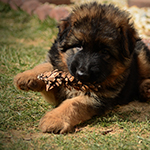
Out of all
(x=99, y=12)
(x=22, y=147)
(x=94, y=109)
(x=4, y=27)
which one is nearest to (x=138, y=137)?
(x=94, y=109)

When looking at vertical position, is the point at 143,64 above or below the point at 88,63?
below

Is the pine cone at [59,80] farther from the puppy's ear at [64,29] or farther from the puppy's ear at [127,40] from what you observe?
the puppy's ear at [127,40]

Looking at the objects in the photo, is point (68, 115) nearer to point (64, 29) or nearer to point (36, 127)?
point (36, 127)

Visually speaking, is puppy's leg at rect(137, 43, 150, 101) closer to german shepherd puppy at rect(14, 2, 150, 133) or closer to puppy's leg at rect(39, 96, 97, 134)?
german shepherd puppy at rect(14, 2, 150, 133)

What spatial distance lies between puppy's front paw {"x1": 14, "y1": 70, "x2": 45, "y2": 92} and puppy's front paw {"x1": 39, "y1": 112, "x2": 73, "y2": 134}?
1.44ft

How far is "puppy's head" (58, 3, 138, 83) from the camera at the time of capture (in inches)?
104

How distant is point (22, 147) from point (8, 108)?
951 mm

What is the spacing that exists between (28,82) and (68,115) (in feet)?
2.17

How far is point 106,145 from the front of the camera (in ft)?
7.71

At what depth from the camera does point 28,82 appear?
112 inches

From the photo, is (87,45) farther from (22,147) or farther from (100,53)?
(22,147)

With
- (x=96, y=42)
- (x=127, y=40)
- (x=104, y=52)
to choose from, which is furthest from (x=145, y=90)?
(x=96, y=42)

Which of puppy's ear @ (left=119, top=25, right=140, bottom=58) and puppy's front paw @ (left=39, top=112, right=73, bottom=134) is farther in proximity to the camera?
puppy's ear @ (left=119, top=25, right=140, bottom=58)

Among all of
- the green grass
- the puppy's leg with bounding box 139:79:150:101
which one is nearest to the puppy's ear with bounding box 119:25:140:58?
the green grass
